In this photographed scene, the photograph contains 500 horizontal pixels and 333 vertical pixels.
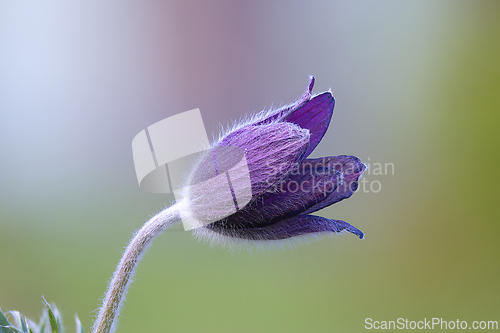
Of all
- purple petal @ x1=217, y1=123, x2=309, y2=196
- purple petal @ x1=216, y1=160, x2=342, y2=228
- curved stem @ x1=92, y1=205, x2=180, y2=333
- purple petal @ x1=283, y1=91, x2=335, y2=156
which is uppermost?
purple petal @ x1=283, y1=91, x2=335, y2=156

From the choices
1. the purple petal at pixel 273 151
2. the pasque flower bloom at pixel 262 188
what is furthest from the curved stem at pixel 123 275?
the purple petal at pixel 273 151

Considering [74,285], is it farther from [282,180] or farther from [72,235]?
[282,180]

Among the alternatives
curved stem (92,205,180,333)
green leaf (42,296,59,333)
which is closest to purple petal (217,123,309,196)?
curved stem (92,205,180,333)

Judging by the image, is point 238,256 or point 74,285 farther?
point 238,256

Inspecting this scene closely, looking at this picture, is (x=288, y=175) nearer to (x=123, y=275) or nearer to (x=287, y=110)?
(x=287, y=110)

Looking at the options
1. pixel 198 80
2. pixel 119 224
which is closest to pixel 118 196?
pixel 119 224

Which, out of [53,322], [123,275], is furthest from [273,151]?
[53,322]

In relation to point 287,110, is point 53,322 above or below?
below

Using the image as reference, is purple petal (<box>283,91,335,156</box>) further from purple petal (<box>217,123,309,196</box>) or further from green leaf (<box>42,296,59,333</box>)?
green leaf (<box>42,296,59,333</box>)
